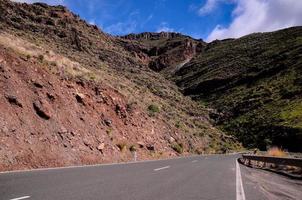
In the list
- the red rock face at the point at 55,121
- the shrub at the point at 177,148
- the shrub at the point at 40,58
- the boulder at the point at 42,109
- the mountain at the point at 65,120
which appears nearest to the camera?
the red rock face at the point at 55,121

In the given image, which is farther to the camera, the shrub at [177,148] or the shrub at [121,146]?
the shrub at [177,148]

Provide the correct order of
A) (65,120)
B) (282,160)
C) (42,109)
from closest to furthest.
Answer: (282,160) → (42,109) → (65,120)

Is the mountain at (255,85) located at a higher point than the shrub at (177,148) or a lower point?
higher

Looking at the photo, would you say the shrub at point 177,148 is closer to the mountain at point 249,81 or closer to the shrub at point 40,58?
the shrub at point 40,58

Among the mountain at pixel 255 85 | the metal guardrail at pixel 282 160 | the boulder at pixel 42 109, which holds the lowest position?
the metal guardrail at pixel 282 160

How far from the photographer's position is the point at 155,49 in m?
154

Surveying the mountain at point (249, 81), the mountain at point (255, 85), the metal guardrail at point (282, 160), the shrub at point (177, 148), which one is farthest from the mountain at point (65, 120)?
the mountain at point (255, 85)

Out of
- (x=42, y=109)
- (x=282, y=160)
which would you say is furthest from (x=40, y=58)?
(x=282, y=160)

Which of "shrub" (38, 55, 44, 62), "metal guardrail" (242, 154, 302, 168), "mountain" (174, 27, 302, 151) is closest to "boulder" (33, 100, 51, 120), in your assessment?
"shrub" (38, 55, 44, 62)

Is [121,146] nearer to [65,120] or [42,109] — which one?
[65,120]

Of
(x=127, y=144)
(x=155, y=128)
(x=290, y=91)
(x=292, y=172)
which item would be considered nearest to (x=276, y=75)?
(x=290, y=91)

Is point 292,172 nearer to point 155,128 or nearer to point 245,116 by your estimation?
point 155,128

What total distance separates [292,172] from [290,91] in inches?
2478

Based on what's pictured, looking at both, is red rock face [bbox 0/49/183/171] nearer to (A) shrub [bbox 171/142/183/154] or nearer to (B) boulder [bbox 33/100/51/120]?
(B) boulder [bbox 33/100/51/120]
